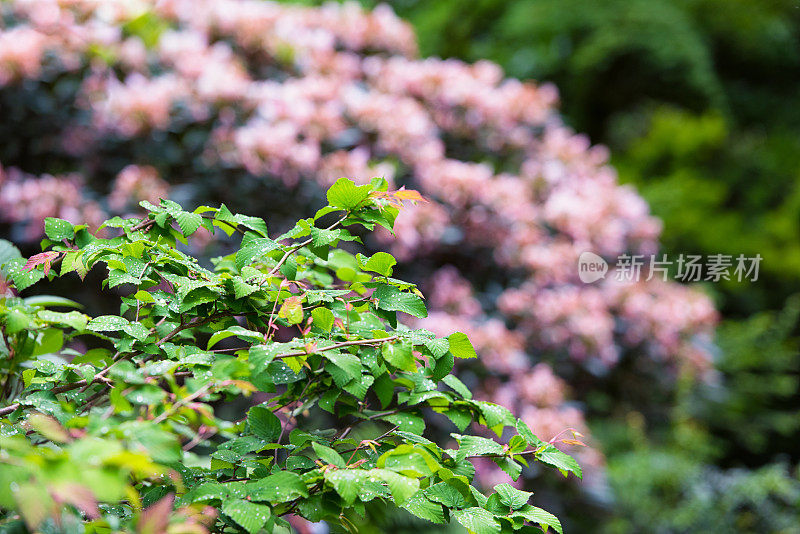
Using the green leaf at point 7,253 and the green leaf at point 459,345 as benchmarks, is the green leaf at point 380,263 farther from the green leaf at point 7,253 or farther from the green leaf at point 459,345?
the green leaf at point 7,253

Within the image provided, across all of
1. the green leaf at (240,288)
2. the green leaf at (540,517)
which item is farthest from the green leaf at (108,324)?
the green leaf at (540,517)

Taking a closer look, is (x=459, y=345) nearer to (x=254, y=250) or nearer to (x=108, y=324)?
(x=254, y=250)

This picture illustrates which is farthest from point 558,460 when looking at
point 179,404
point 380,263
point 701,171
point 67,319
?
point 701,171

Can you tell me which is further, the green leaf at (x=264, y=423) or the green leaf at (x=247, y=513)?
the green leaf at (x=264, y=423)

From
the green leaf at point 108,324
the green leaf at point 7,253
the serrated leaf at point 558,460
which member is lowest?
the green leaf at point 7,253

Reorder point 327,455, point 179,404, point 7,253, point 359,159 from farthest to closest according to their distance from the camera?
1. point 359,159
2. point 7,253
3. point 327,455
4. point 179,404

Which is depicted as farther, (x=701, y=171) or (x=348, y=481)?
(x=701, y=171)

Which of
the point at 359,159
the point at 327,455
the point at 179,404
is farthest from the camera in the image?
the point at 359,159

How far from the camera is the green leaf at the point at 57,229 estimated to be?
0.78m

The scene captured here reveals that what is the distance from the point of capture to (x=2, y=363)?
2.29 ft

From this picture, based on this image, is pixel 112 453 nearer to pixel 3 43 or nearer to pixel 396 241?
pixel 396 241

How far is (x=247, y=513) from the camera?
581 millimetres

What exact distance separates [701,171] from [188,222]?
4229 mm

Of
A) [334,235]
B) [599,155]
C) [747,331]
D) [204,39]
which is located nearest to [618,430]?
[747,331]
